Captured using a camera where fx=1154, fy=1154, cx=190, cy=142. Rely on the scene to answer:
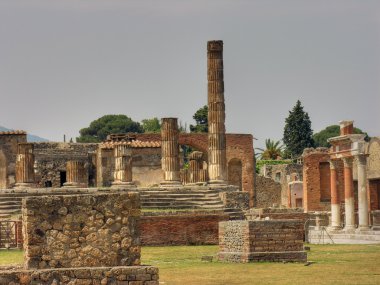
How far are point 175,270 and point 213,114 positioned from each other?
74.4ft

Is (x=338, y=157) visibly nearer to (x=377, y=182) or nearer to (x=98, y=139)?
(x=377, y=182)

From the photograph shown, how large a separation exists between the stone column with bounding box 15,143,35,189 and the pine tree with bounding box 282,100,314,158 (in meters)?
54.2

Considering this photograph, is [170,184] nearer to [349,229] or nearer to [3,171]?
[349,229]

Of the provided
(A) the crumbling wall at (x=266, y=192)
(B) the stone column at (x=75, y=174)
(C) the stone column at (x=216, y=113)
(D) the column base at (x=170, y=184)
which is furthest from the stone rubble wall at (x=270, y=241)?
(A) the crumbling wall at (x=266, y=192)

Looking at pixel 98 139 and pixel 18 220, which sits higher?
pixel 98 139

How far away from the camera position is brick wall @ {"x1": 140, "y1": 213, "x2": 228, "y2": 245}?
3500 centimetres

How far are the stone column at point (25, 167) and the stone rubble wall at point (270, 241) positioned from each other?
18.9m

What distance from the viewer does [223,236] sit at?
2639 cm

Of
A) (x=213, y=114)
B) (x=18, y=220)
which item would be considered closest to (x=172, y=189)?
(x=213, y=114)

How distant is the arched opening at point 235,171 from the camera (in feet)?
225

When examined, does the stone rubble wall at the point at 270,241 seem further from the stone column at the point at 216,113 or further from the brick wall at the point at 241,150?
the brick wall at the point at 241,150

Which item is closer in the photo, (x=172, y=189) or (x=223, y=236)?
(x=223, y=236)

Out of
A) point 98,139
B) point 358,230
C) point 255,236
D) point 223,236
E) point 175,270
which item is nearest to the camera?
point 175,270

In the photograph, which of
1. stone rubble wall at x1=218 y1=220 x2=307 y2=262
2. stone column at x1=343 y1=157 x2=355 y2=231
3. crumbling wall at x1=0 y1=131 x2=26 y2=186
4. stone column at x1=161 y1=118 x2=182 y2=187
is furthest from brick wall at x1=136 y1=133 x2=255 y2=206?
stone rubble wall at x1=218 y1=220 x2=307 y2=262
